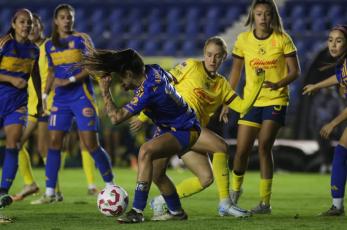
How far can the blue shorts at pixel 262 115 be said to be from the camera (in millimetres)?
7367

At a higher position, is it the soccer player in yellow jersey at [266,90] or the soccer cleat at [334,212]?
the soccer player in yellow jersey at [266,90]

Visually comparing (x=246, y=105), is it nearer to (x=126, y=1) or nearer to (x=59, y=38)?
(x=59, y=38)

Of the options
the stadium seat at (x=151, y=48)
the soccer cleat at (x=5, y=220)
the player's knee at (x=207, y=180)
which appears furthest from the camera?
the stadium seat at (x=151, y=48)

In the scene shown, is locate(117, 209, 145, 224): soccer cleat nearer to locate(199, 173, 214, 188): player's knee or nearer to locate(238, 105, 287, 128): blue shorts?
locate(199, 173, 214, 188): player's knee

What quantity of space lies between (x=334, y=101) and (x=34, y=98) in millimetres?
6260

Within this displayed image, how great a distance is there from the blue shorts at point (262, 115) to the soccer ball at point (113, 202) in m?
1.59

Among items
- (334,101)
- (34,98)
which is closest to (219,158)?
(34,98)

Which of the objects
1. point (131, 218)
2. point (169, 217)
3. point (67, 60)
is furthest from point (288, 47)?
point (67, 60)

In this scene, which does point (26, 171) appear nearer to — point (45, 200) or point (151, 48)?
point (45, 200)

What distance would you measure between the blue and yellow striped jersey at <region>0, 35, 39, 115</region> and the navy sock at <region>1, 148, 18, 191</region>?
362 mm

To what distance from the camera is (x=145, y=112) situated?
6.18 m

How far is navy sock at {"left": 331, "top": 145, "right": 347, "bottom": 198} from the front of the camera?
7.08 meters

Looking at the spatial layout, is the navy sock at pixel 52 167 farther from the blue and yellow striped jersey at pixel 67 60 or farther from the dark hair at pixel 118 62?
the dark hair at pixel 118 62

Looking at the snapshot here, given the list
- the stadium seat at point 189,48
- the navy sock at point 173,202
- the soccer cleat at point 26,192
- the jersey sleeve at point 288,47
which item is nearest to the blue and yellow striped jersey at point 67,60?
the soccer cleat at point 26,192
